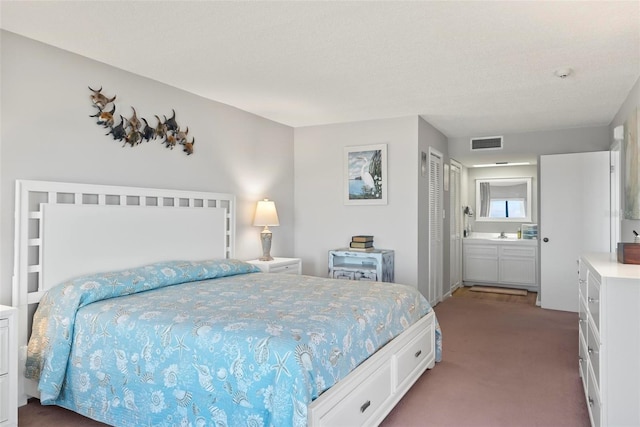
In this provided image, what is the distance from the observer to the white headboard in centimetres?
271

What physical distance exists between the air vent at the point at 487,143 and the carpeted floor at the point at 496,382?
7.77 feet

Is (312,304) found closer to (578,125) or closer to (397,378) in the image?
(397,378)

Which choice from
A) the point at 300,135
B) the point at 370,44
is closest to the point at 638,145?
the point at 370,44

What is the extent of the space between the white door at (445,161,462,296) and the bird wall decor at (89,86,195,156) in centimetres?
416

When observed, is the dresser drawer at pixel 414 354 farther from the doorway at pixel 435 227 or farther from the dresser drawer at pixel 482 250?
the dresser drawer at pixel 482 250

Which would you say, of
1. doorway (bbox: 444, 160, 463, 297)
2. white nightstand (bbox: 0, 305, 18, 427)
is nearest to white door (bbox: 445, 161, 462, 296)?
doorway (bbox: 444, 160, 463, 297)

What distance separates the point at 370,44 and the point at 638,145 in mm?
2247

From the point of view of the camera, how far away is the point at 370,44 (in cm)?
284

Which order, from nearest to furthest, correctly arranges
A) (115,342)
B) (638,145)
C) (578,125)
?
(115,342)
(638,145)
(578,125)

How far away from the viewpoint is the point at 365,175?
5176mm

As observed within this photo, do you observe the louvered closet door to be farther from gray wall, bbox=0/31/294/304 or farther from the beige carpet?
gray wall, bbox=0/31/294/304

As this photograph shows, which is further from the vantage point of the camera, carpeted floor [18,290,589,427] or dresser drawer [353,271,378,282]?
dresser drawer [353,271,378,282]

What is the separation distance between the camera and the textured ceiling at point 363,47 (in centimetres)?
239

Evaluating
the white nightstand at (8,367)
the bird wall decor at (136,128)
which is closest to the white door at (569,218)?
the bird wall decor at (136,128)
